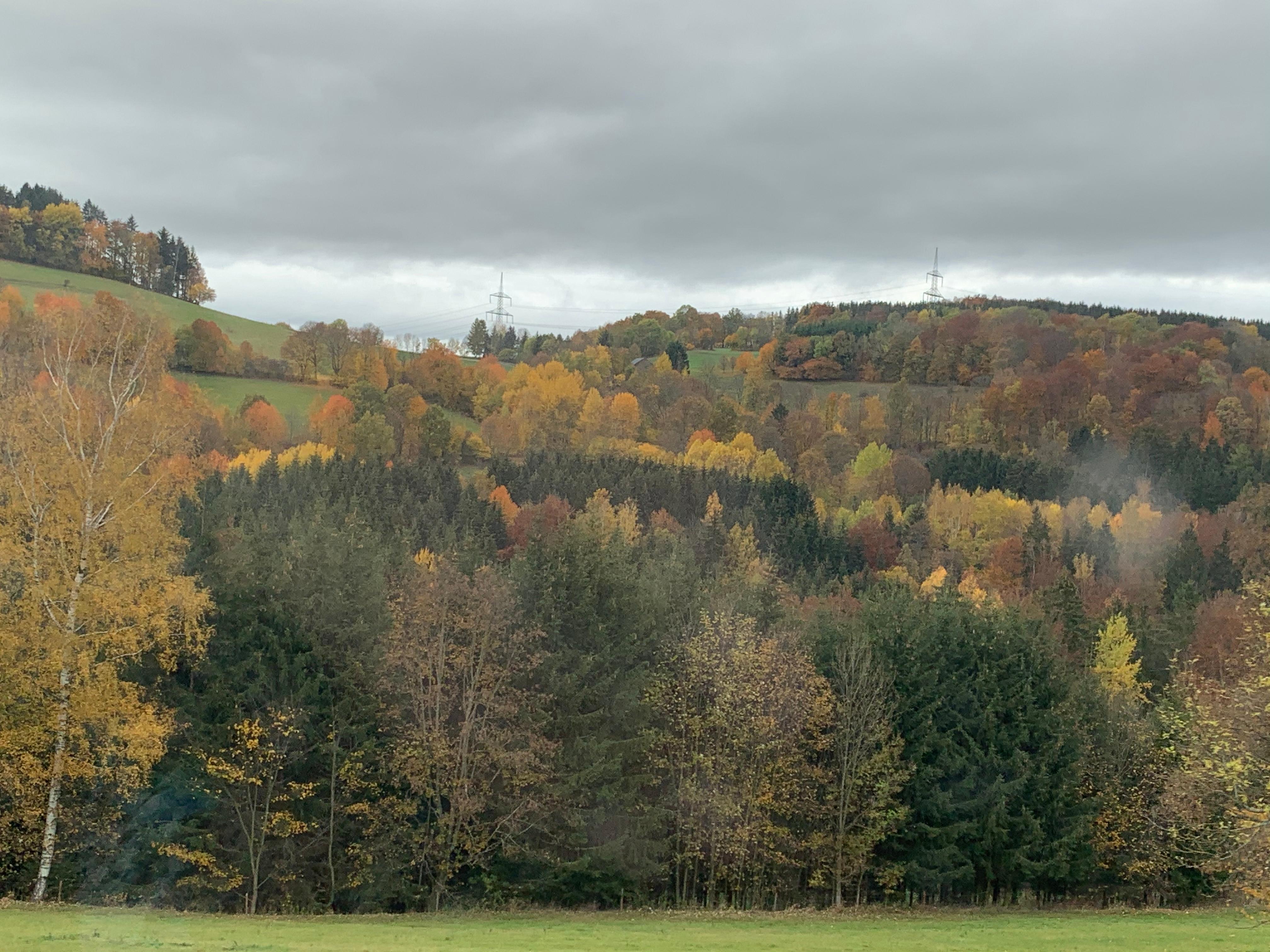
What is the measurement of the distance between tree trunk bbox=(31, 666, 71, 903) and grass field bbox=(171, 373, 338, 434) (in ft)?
445

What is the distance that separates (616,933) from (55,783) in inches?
672

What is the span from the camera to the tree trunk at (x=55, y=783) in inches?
1264

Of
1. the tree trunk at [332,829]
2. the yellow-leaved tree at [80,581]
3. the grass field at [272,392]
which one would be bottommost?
the tree trunk at [332,829]

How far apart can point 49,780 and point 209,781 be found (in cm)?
577

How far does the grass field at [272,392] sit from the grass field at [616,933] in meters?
139

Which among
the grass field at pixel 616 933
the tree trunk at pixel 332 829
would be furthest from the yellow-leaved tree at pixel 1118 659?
the tree trunk at pixel 332 829

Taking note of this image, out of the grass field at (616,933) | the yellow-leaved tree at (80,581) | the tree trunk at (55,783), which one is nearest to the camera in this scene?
the grass field at (616,933)

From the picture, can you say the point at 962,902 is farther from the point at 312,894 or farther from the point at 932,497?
the point at 932,497

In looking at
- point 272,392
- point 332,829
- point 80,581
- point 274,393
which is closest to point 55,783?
point 80,581

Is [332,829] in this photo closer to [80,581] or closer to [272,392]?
[80,581]

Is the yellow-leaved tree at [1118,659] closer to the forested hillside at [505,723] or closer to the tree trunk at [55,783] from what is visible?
the forested hillside at [505,723]

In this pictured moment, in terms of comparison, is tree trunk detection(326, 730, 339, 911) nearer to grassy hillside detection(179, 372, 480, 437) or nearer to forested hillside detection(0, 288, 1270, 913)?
forested hillside detection(0, 288, 1270, 913)

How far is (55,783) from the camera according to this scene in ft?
106

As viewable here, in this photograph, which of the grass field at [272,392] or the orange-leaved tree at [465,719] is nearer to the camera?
the orange-leaved tree at [465,719]
